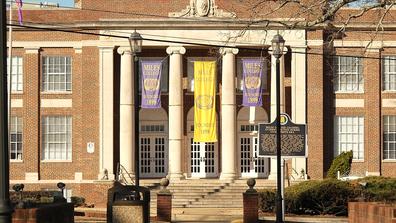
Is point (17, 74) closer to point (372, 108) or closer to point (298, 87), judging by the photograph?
point (298, 87)

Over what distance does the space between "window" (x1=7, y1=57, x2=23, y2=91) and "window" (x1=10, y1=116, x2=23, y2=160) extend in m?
1.62

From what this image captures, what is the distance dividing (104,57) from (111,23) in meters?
1.84

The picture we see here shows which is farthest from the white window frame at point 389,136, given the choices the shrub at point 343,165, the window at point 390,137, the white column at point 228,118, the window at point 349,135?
the white column at point 228,118

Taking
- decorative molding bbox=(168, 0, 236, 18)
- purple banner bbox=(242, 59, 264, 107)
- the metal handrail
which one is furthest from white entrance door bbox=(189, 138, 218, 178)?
decorative molding bbox=(168, 0, 236, 18)

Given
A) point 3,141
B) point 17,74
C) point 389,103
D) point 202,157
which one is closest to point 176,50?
point 202,157

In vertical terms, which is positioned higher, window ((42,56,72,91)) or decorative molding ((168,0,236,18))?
decorative molding ((168,0,236,18))

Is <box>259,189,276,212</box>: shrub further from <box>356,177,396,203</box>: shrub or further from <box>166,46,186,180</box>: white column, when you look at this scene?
<box>166,46,186,180</box>: white column

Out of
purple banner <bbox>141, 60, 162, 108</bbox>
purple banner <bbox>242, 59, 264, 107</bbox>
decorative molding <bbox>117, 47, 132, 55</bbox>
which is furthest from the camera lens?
decorative molding <bbox>117, 47, 132, 55</bbox>

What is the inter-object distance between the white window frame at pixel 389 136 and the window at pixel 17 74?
62.4 feet

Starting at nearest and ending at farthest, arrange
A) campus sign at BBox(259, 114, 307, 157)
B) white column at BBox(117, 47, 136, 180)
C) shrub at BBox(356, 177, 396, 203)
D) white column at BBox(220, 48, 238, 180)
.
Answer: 1. campus sign at BBox(259, 114, 307, 157)
2. shrub at BBox(356, 177, 396, 203)
3. white column at BBox(220, 48, 238, 180)
4. white column at BBox(117, 47, 136, 180)

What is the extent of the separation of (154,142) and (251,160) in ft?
17.0

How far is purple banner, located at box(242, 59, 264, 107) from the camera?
55094 mm

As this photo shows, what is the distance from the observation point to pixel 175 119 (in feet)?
182

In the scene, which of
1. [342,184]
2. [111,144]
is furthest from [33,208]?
[111,144]
